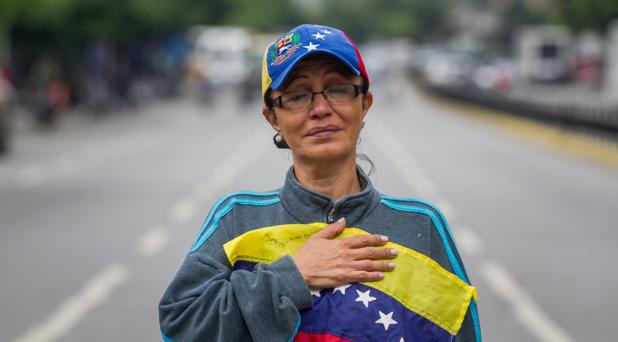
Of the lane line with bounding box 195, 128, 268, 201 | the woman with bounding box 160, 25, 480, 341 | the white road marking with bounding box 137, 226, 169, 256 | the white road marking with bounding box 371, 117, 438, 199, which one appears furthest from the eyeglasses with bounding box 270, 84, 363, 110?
the white road marking with bounding box 371, 117, 438, 199

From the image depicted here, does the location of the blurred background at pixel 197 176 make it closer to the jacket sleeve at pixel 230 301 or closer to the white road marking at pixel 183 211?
the white road marking at pixel 183 211

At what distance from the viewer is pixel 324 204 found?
8.96 feet

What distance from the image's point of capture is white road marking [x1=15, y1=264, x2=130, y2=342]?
7.36m

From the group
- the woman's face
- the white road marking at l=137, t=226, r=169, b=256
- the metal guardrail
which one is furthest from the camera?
the metal guardrail

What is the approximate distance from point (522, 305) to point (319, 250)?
19.3 ft

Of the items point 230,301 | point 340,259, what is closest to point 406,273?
point 340,259

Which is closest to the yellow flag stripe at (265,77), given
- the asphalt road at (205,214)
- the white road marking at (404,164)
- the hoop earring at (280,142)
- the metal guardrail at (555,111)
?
the hoop earring at (280,142)

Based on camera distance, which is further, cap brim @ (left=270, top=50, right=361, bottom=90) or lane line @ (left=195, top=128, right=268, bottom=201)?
lane line @ (left=195, top=128, right=268, bottom=201)

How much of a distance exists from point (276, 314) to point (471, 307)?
20.2 inches

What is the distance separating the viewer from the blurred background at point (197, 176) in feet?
27.7

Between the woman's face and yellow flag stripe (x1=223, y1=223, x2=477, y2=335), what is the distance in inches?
7.2

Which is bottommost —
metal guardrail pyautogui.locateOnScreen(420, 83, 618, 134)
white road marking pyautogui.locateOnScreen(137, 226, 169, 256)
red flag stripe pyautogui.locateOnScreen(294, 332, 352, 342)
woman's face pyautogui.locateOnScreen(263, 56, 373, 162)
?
metal guardrail pyautogui.locateOnScreen(420, 83, 618, 134)

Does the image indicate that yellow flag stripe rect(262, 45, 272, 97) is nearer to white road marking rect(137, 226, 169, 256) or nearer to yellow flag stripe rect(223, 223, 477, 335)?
yellow flag stripe rect(223, 223, 477, 335)

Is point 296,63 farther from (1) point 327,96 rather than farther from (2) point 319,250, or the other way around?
(2) point 319,250
